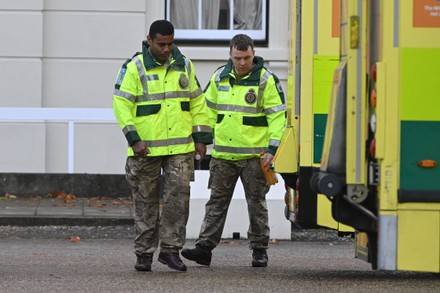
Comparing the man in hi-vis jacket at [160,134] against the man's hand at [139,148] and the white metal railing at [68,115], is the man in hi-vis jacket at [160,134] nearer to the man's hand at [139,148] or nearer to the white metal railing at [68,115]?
the man's hand at [139,148]

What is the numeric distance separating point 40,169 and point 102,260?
5320mm

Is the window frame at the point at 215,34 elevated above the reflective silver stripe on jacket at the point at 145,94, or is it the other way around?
the window frame at the point at 215,34

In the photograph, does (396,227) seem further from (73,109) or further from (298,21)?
(73,109)

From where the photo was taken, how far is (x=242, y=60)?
11.2 metres

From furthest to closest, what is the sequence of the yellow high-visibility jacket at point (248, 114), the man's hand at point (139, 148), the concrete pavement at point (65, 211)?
the concrete pavement at point (65, 211) < the yellow high-visibility jacket at point (248, 114) < the man's hand at point (139, 148)

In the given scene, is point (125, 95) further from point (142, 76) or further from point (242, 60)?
point (242, 60)

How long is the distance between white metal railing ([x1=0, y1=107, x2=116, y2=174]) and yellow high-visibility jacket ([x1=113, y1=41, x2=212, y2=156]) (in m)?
6.28

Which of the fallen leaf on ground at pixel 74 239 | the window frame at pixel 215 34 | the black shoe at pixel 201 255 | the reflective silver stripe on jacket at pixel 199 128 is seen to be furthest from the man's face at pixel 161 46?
the window frame at pixel 215 34

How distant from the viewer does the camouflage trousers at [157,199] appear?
1071 cm

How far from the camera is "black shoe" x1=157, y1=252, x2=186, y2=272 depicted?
10.7 meters

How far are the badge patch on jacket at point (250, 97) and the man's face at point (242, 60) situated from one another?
16cm

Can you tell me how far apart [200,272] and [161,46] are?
1.69 meters

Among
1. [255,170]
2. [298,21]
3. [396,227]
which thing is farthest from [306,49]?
[396,227]

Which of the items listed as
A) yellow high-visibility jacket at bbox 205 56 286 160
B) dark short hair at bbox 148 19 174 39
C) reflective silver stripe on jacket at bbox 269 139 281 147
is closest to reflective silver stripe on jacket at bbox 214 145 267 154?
yellow high-visibility jacket at bbox 205 56 286 160
